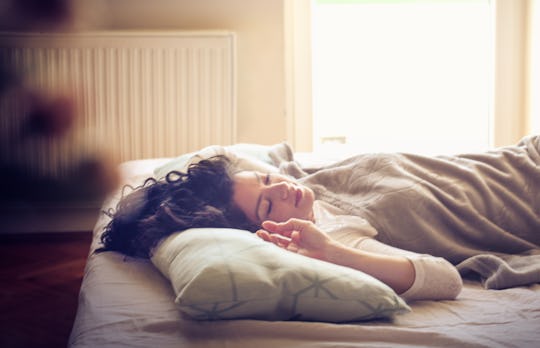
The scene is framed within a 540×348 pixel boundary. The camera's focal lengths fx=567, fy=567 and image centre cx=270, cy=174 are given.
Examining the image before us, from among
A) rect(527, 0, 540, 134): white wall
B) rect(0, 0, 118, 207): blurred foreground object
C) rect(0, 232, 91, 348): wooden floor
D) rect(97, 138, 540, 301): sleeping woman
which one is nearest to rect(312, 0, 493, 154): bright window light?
rect(527, 0, 540, 134): white wall

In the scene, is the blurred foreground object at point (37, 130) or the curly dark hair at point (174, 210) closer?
the blurred foreground object at point (37, 130)

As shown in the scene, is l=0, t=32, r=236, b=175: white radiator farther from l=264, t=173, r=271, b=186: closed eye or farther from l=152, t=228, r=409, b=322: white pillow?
l=152, t=228, r=409, b=322: white pillow

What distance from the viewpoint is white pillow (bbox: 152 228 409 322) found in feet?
1.94

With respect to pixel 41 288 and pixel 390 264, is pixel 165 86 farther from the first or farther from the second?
pixel 390 264

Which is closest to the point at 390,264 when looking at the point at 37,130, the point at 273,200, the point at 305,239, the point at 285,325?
the point at 305,239

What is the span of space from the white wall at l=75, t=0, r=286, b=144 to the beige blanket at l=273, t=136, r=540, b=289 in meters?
1.24

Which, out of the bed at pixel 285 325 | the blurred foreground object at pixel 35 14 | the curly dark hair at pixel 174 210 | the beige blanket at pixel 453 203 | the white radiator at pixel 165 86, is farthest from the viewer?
the white radiator at pixel 165 86

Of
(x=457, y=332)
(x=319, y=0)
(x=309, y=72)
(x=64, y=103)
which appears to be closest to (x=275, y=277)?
(x=457, y=332)

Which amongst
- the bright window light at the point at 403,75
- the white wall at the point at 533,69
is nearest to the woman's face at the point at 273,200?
the bright window light at the point at 403,75

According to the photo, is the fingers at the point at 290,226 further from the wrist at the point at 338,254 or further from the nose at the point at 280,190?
the nose at the point at 280,190

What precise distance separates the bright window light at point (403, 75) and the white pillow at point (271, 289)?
6.12 feet

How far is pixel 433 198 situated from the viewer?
3.31ft

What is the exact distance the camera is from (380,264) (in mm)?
754

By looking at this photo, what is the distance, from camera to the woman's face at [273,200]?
102 centimetres
